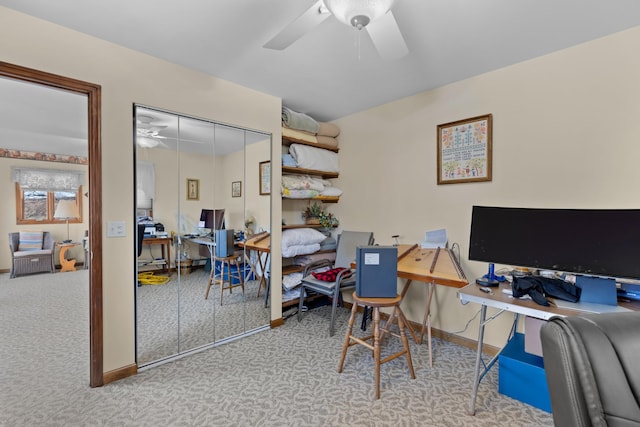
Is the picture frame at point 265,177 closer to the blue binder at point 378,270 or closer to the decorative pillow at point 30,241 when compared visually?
the blue binder at point 378,270

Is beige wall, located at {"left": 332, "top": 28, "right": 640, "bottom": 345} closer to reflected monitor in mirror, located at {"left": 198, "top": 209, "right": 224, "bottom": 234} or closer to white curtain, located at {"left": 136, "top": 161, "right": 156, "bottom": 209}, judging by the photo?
reflected monitor in mirror, located at {"left": 198, "top": 209, "right": 224, "bottom": 234}

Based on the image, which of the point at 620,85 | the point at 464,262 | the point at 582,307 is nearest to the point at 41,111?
the point at 464,262

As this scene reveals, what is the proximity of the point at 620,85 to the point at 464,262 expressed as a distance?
165 cm

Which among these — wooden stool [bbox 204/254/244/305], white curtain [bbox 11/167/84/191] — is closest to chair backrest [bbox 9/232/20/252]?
white curtain [bbox 11/167/84/191]

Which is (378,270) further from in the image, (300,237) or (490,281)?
(300,237)

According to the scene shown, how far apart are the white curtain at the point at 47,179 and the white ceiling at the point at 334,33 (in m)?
4.81

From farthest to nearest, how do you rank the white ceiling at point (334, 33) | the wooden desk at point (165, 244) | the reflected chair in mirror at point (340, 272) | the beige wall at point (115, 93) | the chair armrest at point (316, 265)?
the chair armrest at point (316, 265)
the reflected chair in mirror at point (340, 272)
the wooden desk at point (165, 244)
the beige wall at point (115, 93)
the white ceiling at point (334, 33)

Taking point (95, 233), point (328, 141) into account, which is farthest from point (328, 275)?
point (95, 233)

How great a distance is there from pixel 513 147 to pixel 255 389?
275 centimetres

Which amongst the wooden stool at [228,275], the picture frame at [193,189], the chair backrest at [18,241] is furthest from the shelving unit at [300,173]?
the chair backrest at [18,241]

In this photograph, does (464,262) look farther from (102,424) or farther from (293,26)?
(102,424)

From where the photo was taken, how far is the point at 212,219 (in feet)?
8.72

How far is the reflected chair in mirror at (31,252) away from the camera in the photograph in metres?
4.86

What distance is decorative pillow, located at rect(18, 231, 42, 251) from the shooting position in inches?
199
